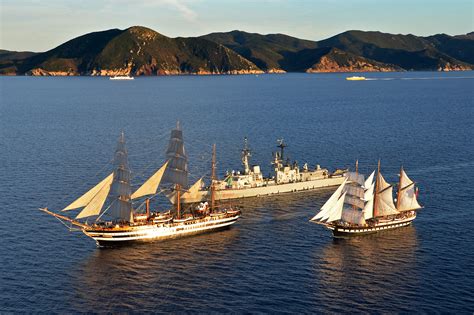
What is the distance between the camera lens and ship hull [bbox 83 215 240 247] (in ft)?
302

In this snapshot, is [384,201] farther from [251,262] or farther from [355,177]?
[251,262]

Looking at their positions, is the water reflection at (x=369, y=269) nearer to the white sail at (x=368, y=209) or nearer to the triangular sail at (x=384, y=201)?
the white sail at (x=368, y=209)

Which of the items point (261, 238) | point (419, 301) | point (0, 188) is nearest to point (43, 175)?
point (0, 188)

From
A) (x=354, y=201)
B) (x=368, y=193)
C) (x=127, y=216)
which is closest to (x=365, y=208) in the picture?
(x=354, y=201)

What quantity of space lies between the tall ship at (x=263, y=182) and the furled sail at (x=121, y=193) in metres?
22.1

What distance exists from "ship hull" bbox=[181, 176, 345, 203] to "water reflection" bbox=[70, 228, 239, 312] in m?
22.8

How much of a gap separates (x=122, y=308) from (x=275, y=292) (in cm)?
1970

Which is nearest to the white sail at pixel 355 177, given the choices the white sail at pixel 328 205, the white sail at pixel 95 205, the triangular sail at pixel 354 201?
the white sail at pixel 328 205

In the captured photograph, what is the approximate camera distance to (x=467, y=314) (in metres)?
67.1

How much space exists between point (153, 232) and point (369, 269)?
36.4 m

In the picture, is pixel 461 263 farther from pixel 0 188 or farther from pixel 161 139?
pixel 161 139

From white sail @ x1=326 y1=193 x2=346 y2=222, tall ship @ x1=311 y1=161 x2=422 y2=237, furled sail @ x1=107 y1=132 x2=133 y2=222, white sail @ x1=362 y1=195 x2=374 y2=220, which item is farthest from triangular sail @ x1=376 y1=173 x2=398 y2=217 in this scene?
furled sail @ x1=107 y1=132 x2=133 y2=222

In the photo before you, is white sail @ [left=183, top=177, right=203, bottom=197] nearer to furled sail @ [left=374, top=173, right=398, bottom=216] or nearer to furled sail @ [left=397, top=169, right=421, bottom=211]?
furled sail @ [left=374, top=173, right=398, bottom=216]

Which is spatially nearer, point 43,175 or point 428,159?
point 43,175
